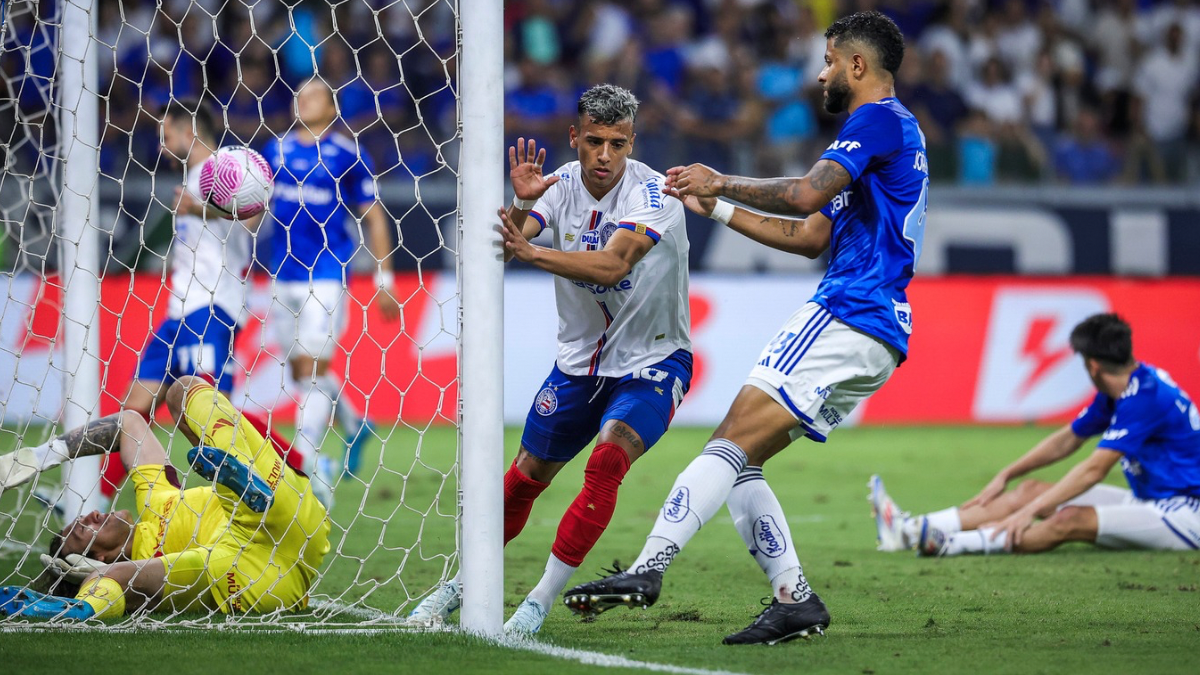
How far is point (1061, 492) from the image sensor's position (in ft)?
21.0

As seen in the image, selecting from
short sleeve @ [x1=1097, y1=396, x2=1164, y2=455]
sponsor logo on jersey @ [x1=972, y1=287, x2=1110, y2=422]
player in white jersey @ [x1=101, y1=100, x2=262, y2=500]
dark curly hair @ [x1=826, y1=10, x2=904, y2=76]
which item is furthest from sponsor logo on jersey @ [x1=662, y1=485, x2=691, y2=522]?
sponsor logo on jersey @ [x1=972, y1=287, x2=1110, y2=422]

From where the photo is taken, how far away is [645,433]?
4613 millimetres

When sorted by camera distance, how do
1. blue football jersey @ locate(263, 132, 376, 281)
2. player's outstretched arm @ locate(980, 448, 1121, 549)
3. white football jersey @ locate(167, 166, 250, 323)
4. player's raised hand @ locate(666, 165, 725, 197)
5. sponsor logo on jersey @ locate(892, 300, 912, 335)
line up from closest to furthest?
player's raised hand @ locate(666, 165, 725, 197), sponsor logo on jersey @ locate(892, 300, 912, 335), player's outstretched arm @ locate(980, 448, 1121, 549), white football jersey @ locate(167, 166, 250, 323), blue football jersey @ locate(263, 132, 376, 281)

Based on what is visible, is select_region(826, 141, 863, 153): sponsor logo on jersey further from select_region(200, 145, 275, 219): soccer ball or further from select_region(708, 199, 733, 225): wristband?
select_region(200, 145, 275, 219): soccer ball

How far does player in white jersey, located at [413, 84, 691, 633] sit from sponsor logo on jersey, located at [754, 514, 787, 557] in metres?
0.48

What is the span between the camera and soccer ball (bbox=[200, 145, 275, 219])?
560 centimetres

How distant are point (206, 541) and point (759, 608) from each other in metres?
2.12

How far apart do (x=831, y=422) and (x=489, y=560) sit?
125 centimetres

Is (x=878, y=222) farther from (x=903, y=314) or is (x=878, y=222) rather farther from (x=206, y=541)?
(x=206, y=541)

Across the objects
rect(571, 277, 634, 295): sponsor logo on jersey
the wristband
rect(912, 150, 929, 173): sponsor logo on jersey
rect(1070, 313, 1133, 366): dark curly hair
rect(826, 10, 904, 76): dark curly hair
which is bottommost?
rect(1070, 313, 1133, 366): dark curly hair

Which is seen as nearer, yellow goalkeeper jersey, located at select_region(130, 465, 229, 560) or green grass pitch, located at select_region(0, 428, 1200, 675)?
green grass pitch, located at select_region(0, 428, 1200, 675)

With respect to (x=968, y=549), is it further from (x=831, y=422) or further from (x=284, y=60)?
(x=284, y=60)

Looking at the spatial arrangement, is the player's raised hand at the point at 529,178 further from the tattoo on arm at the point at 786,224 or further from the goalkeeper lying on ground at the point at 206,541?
the goalkeeper lying on ground at the point at 206,541

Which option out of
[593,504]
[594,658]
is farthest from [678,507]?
[594,658]
